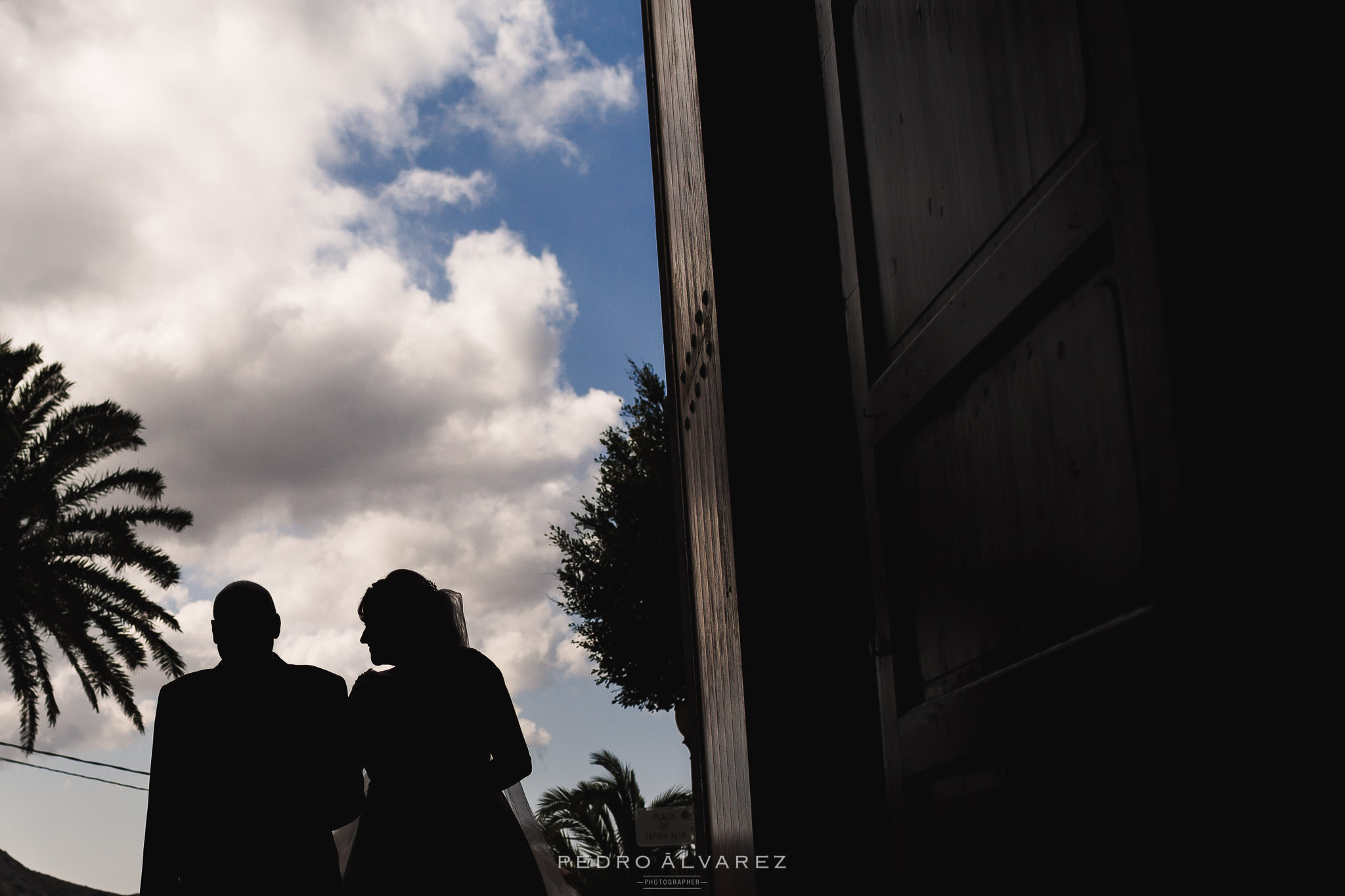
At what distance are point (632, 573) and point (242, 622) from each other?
18687mm

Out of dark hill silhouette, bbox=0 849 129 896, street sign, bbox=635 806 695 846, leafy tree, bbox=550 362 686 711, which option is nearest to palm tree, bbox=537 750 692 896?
leafy tree, bbox=550 362 686 711

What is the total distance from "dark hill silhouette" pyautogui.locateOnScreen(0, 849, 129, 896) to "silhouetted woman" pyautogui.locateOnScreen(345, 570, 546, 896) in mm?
28014

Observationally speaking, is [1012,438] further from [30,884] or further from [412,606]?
[30,884]

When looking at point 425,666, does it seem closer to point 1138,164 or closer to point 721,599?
point 721,599

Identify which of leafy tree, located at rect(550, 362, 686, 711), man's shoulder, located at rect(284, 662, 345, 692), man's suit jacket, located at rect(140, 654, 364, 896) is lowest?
man's suit jacket, located at rect(140, 654, 364, 896)

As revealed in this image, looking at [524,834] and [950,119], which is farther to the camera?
[524,834]

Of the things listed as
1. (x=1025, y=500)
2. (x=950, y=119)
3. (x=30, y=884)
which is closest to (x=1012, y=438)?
(x=1025, y=500)

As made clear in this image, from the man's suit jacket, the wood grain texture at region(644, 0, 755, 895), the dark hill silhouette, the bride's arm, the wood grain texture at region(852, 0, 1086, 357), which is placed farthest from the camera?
the dark hill silhouette

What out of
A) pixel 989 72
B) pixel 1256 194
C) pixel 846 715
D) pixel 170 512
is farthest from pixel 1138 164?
pixel 170 512

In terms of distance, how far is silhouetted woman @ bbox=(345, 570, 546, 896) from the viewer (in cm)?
309

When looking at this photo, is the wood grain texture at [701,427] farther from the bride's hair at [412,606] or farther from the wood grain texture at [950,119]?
the bride's hair at [412,606]

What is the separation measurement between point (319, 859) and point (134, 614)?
14.0 metres

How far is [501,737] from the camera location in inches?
128

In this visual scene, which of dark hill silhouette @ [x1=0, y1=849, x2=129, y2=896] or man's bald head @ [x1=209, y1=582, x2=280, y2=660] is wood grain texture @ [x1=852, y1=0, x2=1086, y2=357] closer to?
man's bald head @ [x1=209, y1=582, x2=280, y2=660]
